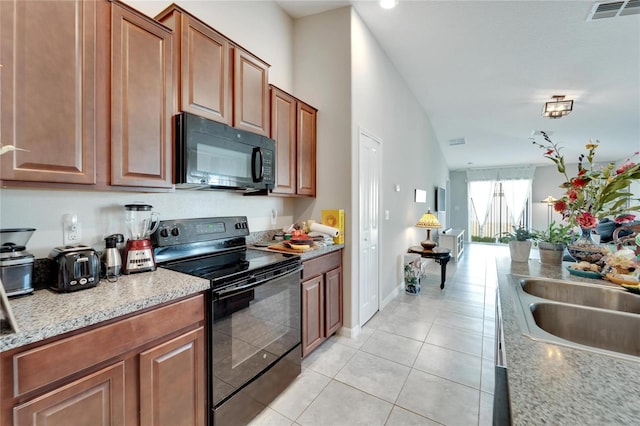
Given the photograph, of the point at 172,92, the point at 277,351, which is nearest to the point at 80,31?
the point at 172,92

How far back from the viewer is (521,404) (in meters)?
0.59

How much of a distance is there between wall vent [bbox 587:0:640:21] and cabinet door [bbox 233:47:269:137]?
9.65 ft

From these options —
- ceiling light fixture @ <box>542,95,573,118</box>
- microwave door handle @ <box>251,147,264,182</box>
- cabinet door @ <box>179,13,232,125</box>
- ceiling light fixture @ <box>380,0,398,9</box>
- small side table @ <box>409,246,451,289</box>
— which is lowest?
small side table @ <box>409,246,451,289</box>

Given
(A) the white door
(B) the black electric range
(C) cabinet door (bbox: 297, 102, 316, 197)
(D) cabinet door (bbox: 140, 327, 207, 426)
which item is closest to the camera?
(D) cabinet door (bbox: 140, 327, 207, 426)

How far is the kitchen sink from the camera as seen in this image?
104 centimetres

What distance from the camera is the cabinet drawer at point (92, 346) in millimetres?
841

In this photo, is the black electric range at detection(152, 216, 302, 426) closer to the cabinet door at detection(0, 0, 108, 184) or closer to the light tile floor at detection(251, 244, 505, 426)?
the light tile floor at detection(251, 244, 505, 426)

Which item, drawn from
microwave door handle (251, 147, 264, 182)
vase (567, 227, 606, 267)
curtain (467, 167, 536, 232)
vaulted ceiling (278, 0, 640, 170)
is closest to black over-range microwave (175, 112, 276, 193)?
microwave door handle (251, 147, 264, 182)

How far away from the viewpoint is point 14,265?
3.47 feet

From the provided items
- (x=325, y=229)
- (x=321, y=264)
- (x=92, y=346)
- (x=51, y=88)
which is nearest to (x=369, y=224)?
(x=325, y=229)

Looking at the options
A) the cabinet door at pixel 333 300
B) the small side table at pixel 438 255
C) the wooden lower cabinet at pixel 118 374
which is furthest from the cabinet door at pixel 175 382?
the small side table at pixel 438 255

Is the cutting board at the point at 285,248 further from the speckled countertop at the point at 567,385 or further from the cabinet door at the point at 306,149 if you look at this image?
the speckled countertop at the point at 567,385

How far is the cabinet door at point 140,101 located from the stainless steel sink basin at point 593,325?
2.00 meters

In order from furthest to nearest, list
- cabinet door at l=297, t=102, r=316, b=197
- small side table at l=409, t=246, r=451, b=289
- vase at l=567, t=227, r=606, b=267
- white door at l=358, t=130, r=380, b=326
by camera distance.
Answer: small side table at l=409, t=246, r=451, b=289 < white door at l=358, t=130, r=380, b=326 < cabinet door at l=297, t=102, r=316, b=197 < vase at l=567, t=227, r=606, b=267
